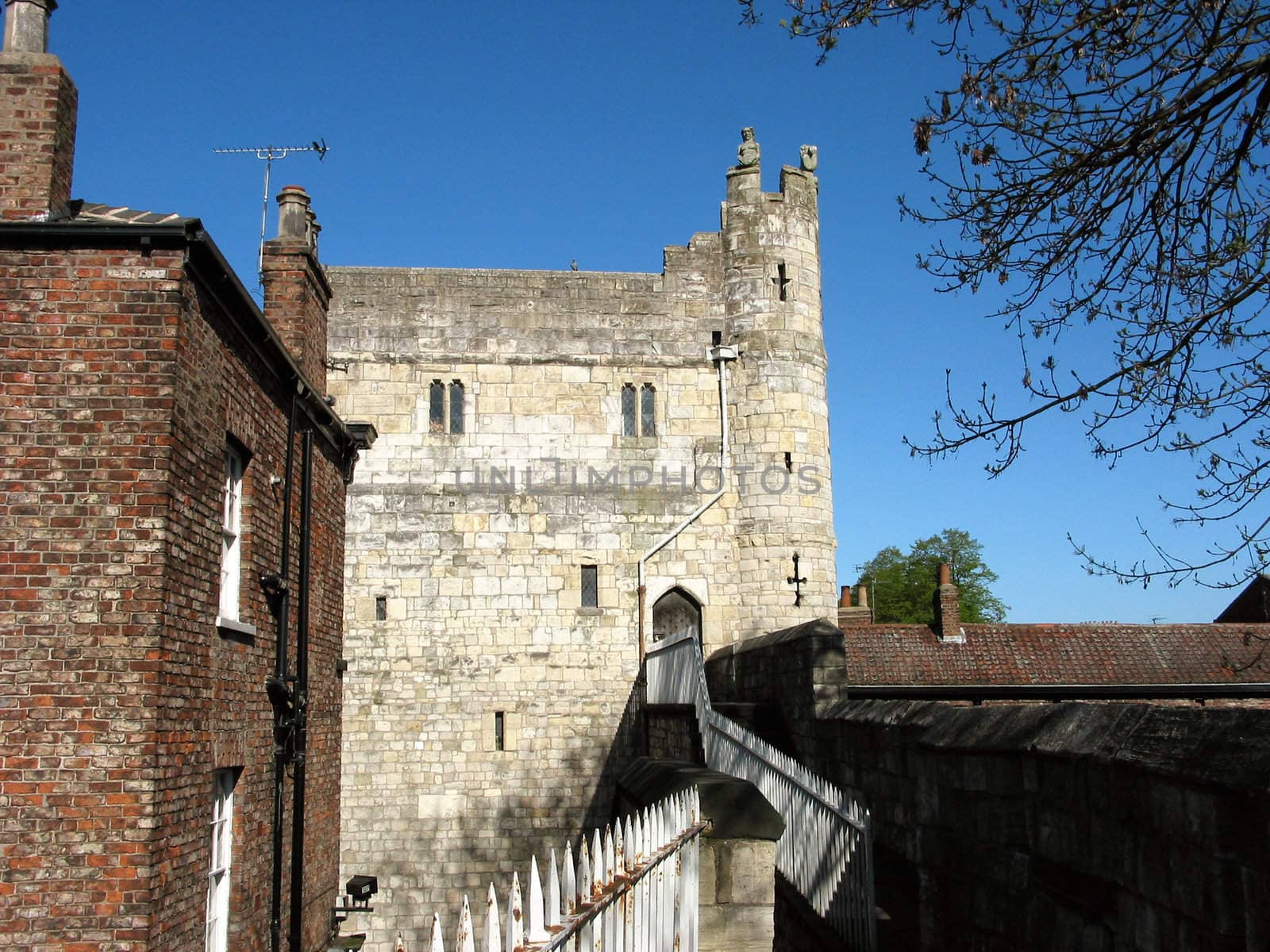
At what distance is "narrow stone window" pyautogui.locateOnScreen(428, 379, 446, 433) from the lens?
69.6ft

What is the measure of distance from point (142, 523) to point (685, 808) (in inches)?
150

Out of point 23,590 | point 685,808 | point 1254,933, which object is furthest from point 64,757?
point 1254,933

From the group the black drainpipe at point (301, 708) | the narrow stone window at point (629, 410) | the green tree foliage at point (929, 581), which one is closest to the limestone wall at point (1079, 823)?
the black drainpipe at point (301, 708)

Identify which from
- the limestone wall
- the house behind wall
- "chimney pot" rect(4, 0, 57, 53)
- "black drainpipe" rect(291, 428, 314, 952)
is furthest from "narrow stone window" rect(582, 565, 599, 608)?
"chimney pot" rect(4, 0, 57, 53)

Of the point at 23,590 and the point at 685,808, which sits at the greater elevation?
the point at 23,590

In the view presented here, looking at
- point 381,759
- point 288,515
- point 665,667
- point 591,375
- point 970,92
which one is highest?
point 591,375

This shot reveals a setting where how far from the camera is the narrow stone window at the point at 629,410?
21453 millimetres

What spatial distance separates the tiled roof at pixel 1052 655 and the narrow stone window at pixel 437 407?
1031 cm

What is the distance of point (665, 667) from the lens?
57.2ft

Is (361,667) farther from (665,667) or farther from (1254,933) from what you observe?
(1254,933)

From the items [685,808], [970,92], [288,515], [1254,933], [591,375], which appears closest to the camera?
[1254,933]

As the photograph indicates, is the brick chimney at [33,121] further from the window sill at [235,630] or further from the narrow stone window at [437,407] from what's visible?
the narrow stone window at [437,407]

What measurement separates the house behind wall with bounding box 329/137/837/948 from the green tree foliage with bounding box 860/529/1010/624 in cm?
4317

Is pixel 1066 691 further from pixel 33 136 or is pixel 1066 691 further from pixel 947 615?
pixel 33 136
